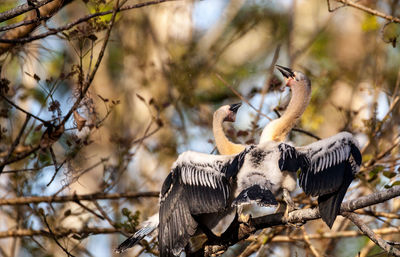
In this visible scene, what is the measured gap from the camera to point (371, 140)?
5.91 meters

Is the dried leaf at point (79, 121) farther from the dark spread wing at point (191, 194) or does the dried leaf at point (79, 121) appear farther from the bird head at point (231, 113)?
the bird head at point (231, 113)

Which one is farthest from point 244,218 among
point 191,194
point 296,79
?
point 296,79

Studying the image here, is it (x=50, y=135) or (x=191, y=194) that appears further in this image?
(x=50, y=135)

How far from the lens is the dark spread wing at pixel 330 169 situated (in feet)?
12.9

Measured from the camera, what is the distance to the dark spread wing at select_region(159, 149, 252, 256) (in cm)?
409

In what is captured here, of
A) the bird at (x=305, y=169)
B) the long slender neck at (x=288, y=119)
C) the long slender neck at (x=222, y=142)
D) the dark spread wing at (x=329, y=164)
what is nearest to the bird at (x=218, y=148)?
the long slender neck at (x=222, y=142)

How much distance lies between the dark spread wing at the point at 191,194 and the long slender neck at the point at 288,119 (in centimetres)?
50

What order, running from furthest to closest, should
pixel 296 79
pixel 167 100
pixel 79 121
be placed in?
1. pixel 167 100
2. pixel 296 79
3. pixel 79 121

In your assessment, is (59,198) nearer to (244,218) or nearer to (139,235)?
(139,235)

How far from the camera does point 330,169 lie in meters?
4.08


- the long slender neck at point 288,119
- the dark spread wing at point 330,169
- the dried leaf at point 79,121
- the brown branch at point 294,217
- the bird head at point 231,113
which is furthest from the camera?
the bird head at point 231,113

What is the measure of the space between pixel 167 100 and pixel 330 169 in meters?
4.52

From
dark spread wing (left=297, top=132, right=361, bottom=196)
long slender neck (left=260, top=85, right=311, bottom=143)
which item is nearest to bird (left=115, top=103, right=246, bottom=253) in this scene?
long slender neck (left=260, top=85, right=311, bottom=143)

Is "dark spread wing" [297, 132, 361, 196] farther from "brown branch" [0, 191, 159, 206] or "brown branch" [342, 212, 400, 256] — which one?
"brown branch" [0, 191, 159, 206]
